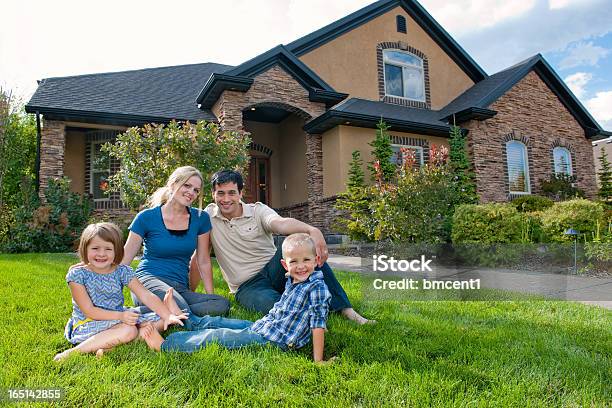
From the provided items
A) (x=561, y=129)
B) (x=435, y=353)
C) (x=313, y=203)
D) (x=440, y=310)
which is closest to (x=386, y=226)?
(x=440, y=310)

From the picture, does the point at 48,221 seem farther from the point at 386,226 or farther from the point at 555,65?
the point at 555,65

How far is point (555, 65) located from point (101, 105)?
1500cm

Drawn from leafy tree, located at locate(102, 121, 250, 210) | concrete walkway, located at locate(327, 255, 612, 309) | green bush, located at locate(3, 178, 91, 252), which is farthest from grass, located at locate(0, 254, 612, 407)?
green bush, located at locate(3, 178, 91, 252)

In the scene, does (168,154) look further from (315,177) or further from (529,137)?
(529,137)

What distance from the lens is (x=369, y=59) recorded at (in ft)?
44.3

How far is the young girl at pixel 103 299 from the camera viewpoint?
246 cm

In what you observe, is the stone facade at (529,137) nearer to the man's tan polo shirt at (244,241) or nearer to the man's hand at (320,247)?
the man's tan polo shirt at (244,241)

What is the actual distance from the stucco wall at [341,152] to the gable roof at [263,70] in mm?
1070

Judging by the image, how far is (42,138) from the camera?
9.98 meters

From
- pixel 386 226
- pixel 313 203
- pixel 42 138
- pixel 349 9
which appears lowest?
pixel 386 226

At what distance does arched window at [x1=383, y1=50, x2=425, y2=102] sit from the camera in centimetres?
1392

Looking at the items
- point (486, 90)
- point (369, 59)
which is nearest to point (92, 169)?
point (369, 59)

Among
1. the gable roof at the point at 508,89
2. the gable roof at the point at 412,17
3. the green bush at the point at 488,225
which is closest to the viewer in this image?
the green bush at the point at 488,225

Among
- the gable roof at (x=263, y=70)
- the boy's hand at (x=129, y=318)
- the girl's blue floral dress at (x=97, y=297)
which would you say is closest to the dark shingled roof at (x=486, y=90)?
the gable roof at (x=263, y=70)
